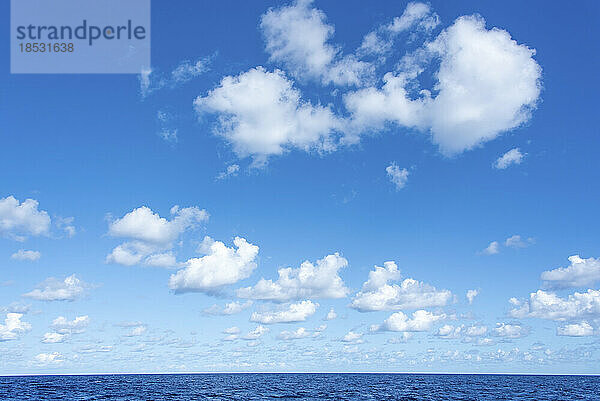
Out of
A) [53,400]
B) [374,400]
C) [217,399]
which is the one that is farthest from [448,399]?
[53,400]

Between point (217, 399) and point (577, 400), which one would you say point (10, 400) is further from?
point (577, 400)

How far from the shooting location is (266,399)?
8712 cm

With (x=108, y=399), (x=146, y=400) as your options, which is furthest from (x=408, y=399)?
(x=108, y=399)

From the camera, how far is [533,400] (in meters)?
92.6

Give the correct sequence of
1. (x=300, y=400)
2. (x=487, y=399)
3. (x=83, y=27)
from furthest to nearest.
→ (x=487, y=399), (x=300, y=400), (x=83, y=27)

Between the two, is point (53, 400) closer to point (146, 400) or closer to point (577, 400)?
point (146, 400)

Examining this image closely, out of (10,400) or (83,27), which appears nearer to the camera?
(83,27)

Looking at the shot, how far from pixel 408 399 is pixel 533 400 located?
2748 centimetres

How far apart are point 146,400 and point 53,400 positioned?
18.1m

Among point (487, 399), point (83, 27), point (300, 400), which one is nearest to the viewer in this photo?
point (83, 27)

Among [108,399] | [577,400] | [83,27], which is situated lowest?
[577,400]

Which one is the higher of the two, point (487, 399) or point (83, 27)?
point (83, 27)

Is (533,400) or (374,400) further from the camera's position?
(533,400)

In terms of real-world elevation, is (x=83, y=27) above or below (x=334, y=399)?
above
